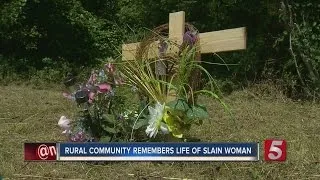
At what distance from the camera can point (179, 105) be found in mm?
4438

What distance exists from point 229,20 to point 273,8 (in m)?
1.17

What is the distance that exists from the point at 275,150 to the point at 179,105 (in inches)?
33.4

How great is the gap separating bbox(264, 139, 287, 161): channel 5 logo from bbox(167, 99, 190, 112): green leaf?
736 mm

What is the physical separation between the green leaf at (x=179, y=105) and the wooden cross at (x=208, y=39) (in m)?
0.21

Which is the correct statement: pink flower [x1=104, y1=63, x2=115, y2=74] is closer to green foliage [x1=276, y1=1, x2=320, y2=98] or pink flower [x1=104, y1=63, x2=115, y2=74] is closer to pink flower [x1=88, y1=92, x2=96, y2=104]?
pink flower [x1=88, y1=92, x2=96, y2=104]

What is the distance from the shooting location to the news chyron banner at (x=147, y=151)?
385 centimetres

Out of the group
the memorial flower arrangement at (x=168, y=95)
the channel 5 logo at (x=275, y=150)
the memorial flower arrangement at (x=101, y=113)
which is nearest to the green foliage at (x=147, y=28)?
the memorial flower arrangement at (x=168, y=95)

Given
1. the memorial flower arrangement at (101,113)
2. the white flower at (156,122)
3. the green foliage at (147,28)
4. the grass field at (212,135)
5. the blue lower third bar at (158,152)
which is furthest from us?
the green foliage at (147,28)

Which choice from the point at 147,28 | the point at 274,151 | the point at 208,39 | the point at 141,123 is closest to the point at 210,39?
the point at 208,39

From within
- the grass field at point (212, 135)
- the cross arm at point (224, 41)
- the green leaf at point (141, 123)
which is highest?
the cross arm at point (224, 41)

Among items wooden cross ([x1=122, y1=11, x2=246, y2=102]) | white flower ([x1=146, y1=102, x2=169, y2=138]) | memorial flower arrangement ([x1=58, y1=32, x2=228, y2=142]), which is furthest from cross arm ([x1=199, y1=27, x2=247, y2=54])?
white flower ([x1=146, y1=102, x2=169, y2=138])

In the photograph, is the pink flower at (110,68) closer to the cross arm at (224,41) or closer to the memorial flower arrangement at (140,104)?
the memorial flower arrangement at (140,104)

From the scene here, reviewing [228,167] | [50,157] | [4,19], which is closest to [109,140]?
[50,157]

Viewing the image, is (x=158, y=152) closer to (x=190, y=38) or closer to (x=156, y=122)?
(x=156, y=122)
